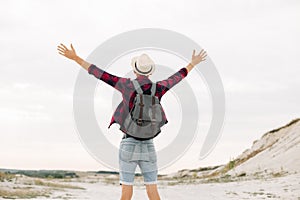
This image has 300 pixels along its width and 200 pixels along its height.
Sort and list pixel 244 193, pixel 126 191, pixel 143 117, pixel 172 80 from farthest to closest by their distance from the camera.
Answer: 1. pixel 244 193
2. pixel 172 80
3. pixel 126 191
4. pixel 143 117

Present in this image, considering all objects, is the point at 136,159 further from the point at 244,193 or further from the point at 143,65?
the point at 244,193

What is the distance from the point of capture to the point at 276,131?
119 feet

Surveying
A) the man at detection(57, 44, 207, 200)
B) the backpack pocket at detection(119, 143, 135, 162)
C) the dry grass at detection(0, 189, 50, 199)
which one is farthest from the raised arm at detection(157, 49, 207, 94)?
the dry grass at detection(0, 189, 50, 199)

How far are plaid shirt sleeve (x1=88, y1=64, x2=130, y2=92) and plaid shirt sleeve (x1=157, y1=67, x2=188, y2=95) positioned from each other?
0.50 m

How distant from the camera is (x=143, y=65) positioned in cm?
657

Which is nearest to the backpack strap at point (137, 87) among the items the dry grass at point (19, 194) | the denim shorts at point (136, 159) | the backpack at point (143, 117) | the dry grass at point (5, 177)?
the backpack at point (143, 117)

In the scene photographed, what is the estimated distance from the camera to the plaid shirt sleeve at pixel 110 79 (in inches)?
252

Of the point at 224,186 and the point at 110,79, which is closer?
the point at 110,79

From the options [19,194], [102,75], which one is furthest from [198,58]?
[19,194]

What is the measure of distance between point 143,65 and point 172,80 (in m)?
0.48

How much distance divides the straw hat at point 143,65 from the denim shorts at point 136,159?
0.95 m

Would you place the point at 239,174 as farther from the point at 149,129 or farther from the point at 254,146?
the point at 149,129

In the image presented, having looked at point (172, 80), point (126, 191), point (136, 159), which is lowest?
point (126, 191)

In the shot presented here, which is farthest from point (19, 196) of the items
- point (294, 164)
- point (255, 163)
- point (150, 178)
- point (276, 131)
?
point (276, 131)
